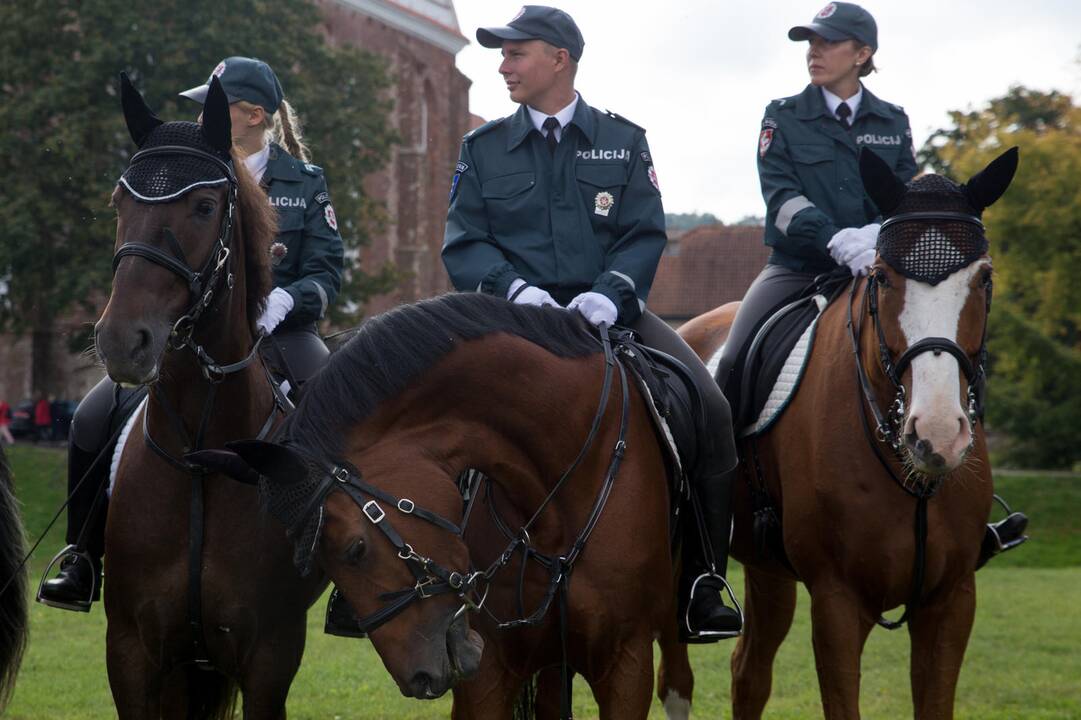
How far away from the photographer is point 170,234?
15.4ft

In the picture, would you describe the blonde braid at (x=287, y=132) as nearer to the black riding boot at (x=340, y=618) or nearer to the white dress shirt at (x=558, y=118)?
the white dress shirt at (x=558, y=118)

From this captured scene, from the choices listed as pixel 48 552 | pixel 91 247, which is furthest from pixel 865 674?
pixel 91 247

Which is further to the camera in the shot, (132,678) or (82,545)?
(82,545)

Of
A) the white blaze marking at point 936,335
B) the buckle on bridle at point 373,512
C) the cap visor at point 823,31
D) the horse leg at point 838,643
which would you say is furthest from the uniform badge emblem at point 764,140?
the buckle on bridle at point 373,512

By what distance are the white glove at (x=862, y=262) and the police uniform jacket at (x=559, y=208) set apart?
0.91 m

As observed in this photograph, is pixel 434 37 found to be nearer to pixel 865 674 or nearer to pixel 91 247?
pixel 91 247

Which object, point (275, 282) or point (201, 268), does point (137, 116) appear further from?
point (275, 282)

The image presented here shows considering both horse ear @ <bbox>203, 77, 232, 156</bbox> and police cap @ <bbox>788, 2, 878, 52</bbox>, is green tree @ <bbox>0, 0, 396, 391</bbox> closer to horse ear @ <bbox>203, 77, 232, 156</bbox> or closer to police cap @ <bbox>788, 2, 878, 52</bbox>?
police cap @ <bbox>788, 2, 878, 52</bbox>

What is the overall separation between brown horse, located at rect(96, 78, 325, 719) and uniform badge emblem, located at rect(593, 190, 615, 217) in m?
1.32

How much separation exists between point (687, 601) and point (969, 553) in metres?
1.19

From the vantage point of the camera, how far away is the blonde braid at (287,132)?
21.7 feet

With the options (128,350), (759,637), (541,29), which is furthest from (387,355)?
(759,637)

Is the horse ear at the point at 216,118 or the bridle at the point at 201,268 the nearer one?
the bridle at the point at 201,268

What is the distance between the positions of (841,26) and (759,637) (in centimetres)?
325
